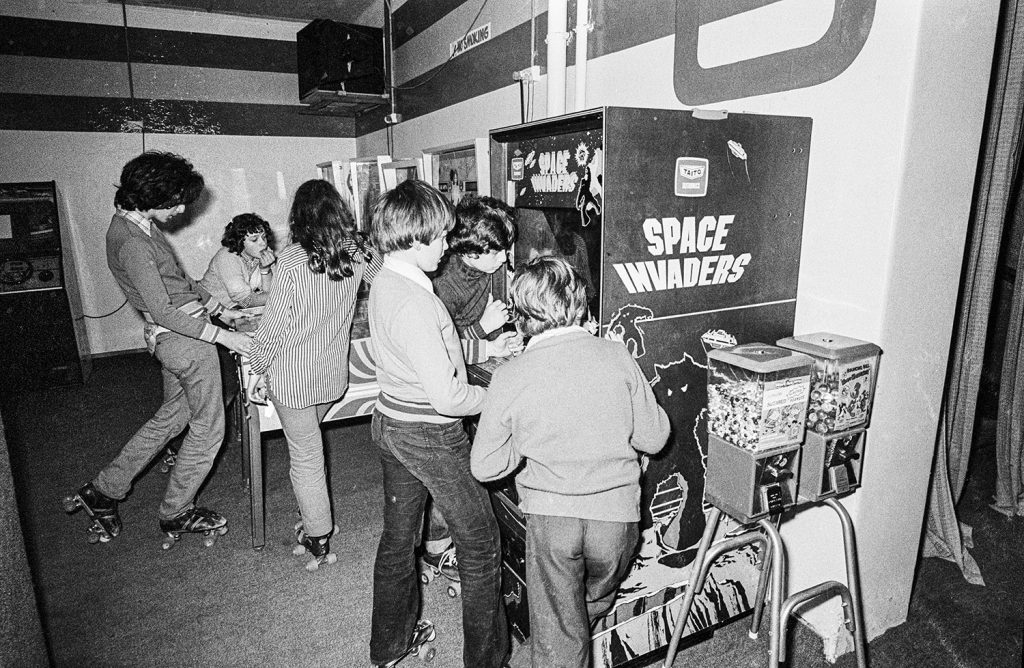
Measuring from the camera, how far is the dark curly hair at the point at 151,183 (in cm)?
267

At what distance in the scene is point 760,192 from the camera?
188 cm

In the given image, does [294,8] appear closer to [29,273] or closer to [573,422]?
[29,273]

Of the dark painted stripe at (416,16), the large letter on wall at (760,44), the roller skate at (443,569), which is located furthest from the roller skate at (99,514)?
the dark painted stripe at (416,16)

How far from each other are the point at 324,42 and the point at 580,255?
393cm

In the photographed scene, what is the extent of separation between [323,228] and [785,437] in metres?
1.68

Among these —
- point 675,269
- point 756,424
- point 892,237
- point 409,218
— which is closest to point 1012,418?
point 892,237

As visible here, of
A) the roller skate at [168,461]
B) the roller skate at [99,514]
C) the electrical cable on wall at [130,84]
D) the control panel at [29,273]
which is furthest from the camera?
the electrical cable on wall at [130,84]

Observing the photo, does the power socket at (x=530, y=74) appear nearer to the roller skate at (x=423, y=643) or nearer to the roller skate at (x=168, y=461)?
the roller skate at (x=423, y=643)

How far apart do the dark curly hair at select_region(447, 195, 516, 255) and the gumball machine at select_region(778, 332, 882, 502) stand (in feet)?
3.33

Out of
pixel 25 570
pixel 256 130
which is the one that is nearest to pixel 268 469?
pixel 25 570

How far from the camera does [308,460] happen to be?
2.55 meters

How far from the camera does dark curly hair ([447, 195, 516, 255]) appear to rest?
2240mm

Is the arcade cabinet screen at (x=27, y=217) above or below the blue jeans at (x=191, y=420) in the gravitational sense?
above

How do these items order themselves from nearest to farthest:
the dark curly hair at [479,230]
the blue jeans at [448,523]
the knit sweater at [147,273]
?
1. the blue jeans at [448,523]
2. the dark curly hair at [479,230]
3. the knit sweater at [147,273]
